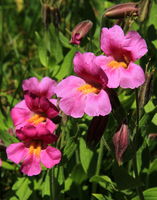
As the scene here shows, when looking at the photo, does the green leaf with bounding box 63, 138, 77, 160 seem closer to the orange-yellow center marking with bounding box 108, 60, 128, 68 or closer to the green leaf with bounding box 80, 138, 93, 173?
the green leaf with bounding box 80, 138, 93, 173

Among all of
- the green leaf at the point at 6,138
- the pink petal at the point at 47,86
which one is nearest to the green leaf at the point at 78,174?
the green leaf at the point at 6,138

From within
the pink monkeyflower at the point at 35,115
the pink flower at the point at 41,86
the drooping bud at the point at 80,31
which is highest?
the drooping bud at the point at 80,31

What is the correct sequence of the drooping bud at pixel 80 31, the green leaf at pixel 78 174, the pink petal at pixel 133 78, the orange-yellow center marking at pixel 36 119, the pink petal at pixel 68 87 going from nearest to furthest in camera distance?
the pink petal at pixel 133 78
the pink petal at pixel 68 87
the orange-yellow center marking at pixel 36 119
the drooping bud at pixel 80 31
the green leaf at pixel 78 174

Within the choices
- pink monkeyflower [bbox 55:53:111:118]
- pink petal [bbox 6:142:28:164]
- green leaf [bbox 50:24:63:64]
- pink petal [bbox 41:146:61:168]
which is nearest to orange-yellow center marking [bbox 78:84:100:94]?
pink monkeyflower [bbox 55:53:111:118]

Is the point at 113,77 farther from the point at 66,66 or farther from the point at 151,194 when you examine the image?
the point at 66,66

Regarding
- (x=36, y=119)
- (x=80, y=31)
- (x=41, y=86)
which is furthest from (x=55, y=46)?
(x=36, y=119)

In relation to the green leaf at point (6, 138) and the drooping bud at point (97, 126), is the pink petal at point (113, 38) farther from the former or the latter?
the green leaf at point (6, 138)
